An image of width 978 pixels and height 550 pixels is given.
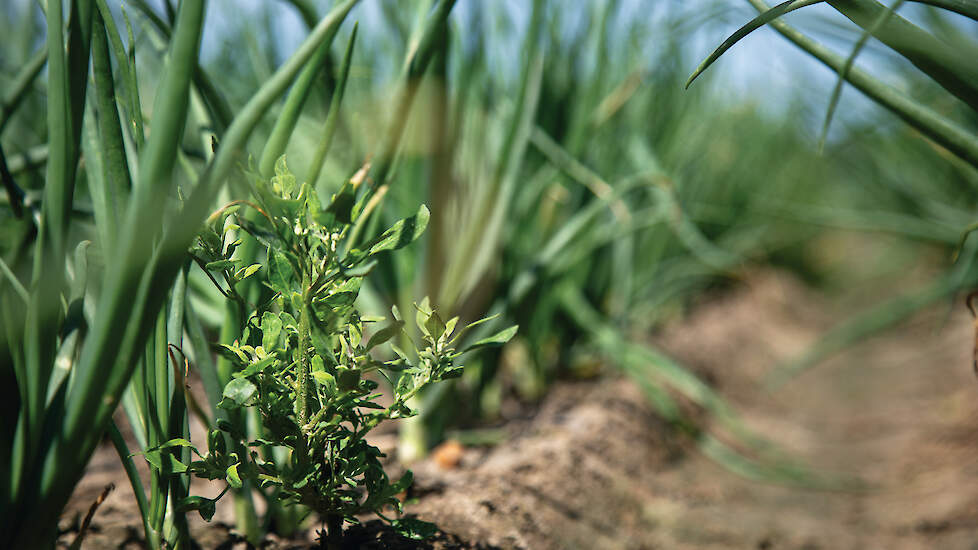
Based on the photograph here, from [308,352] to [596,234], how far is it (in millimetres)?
677

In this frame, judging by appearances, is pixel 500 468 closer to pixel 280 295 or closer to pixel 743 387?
pixel 280 295

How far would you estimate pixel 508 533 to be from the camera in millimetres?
513

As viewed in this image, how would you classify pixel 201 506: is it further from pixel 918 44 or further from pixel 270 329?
pixel 918 44

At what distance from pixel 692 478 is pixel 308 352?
742mm

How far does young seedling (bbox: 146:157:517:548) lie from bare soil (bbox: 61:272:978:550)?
103 millimetres

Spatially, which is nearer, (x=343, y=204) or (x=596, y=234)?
(x=343, y=204)

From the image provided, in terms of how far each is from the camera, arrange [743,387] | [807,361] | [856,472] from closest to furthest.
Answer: [807,361] → [856,472] → [743,387]

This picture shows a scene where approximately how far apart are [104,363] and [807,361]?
0.91 meters

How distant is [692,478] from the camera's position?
91 cm

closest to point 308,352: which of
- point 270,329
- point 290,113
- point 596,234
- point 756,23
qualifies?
point 270,329

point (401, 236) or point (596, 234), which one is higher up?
point (596, 234)

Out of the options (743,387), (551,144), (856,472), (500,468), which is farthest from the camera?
(743,387)

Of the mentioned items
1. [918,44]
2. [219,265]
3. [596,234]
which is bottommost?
[219,265]

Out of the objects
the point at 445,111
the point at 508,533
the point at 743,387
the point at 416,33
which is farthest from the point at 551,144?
the point at 743,387
